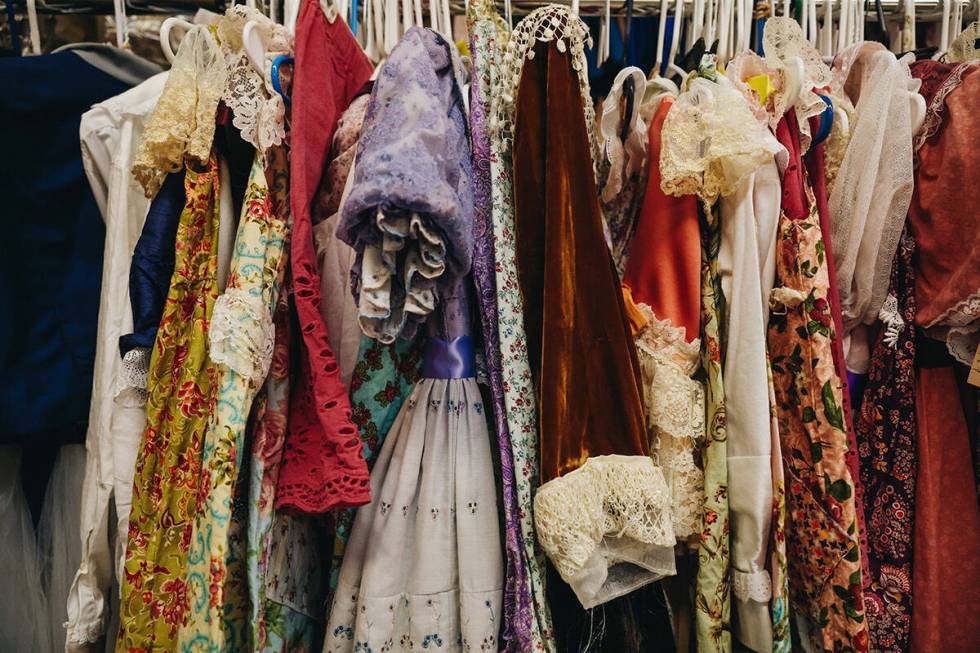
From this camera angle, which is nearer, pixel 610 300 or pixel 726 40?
pixel 610 300

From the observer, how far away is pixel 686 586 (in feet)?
2.31

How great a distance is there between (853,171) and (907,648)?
0.61 meters

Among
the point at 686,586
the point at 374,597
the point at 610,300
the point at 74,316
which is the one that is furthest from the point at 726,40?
the point at 74,316

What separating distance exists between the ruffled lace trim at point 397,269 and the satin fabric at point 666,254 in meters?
0.28

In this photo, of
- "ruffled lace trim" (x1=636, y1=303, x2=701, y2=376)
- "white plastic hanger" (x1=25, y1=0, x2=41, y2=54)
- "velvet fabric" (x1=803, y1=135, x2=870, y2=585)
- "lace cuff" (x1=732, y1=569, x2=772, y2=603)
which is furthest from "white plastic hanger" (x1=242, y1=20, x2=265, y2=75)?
"lace cuff" (x1=732, y1=569, x2=772, y2=603)

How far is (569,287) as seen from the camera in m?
0.58

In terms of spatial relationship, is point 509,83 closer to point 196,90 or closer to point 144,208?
point 196,90

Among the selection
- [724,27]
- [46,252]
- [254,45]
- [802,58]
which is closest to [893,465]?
[802,58]

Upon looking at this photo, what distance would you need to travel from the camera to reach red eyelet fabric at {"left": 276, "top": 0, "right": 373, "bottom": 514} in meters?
0.53

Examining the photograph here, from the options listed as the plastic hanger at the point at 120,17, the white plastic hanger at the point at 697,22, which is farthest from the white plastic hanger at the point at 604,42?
the plastic hanger at the point at 120,17

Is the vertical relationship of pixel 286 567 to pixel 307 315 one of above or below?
below

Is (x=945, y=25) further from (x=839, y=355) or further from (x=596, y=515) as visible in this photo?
(x=596, y=515)

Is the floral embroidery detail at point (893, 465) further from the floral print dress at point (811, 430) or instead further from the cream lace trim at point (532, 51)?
the cream lace trim at point (532, 51)

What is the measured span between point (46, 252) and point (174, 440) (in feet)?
1.16
